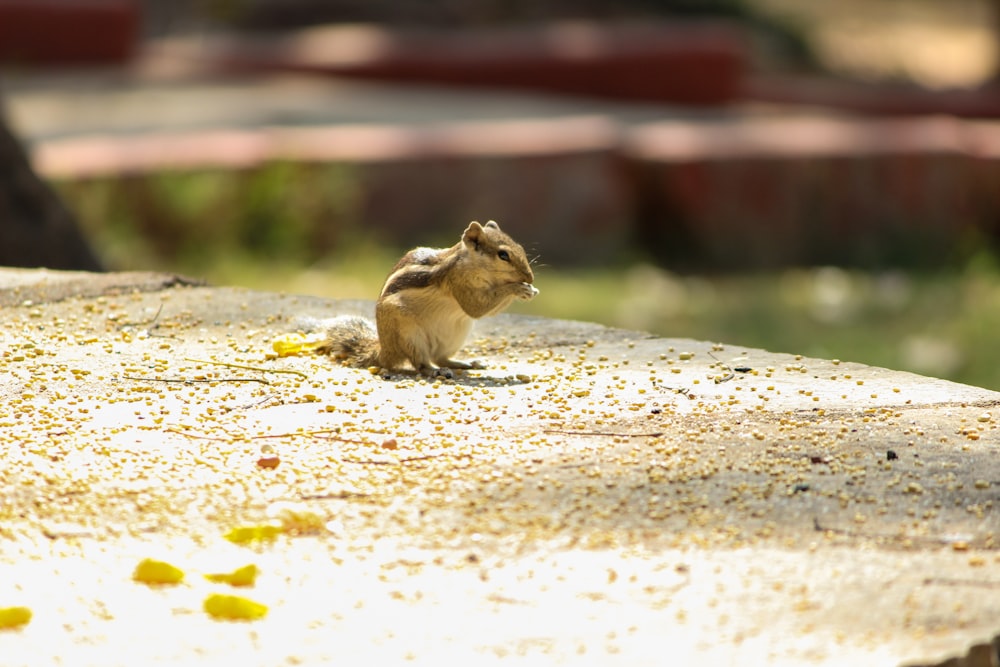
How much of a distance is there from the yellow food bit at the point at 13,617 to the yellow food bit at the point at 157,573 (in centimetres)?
17

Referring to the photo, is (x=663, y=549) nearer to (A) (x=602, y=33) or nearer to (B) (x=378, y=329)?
(B) (x=378, y=329)

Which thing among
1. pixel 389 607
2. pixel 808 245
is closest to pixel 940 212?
pixel 808 245

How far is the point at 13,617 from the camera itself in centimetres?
197

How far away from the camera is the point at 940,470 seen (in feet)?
8.09

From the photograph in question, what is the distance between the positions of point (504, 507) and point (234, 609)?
50 cm

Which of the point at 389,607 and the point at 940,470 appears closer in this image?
the point at 389,607

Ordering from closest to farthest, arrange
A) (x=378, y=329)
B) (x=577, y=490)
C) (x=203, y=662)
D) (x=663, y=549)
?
(x=203, y=662)
(x=663, y=549)
(x=577, y=490)
(x=378, y=329)

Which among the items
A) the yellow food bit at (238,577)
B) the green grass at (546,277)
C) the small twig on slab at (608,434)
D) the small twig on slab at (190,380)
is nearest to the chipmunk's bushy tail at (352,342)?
the small twig on slab at (190,380)

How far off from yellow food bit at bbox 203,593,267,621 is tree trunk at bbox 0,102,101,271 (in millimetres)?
3654

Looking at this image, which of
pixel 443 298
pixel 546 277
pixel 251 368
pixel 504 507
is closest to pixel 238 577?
pixel 504 507

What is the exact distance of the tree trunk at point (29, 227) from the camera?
5.42 metres

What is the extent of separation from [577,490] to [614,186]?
5.20m

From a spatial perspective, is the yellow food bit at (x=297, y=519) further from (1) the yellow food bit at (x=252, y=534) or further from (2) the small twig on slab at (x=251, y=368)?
(2) the small twig on slab at (x=251, y=368)

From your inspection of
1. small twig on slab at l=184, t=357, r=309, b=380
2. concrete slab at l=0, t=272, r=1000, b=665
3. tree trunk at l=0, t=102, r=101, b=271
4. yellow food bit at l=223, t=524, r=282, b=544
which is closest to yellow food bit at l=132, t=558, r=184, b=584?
concrete slab at l=0, t=272, r=1000, b=665
